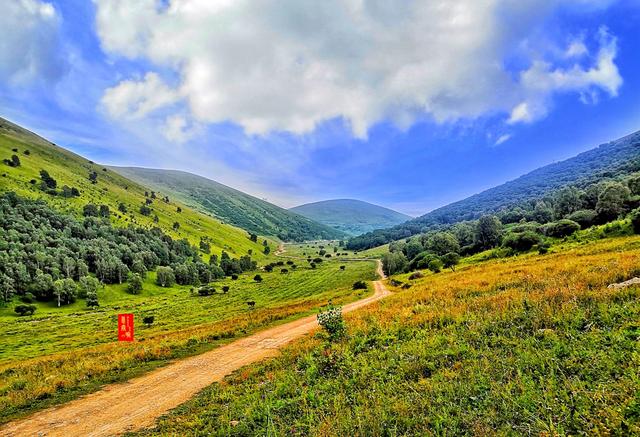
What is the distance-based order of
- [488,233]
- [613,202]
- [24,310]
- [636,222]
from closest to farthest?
[636,222], [613,202], [24,310], [488,233]

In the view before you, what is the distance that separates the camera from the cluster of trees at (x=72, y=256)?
10431 centimetres

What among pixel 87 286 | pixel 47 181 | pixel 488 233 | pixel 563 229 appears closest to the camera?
pixel 563 229

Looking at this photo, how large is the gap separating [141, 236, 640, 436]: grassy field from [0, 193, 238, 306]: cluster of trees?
122004 millimetres

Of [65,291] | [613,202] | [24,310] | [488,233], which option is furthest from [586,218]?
[24,310]

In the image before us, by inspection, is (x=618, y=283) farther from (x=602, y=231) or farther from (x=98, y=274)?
(x=98, y=274)

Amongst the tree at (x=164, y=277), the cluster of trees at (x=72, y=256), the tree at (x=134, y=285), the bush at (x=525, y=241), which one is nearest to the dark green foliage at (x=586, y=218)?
the bush at (x=525, y=241)

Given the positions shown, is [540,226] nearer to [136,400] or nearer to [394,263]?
[394,263]

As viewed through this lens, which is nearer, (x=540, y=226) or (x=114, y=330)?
(x=114, y=330)

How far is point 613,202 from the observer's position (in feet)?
217

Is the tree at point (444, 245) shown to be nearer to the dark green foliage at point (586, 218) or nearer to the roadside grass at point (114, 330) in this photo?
the roadside grass at point (114, 330)

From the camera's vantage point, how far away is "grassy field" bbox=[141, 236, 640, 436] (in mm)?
6672

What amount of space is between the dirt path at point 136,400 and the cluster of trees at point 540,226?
172 feet

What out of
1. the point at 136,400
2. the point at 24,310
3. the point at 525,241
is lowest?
the point at 24,310

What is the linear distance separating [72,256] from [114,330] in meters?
86.2
